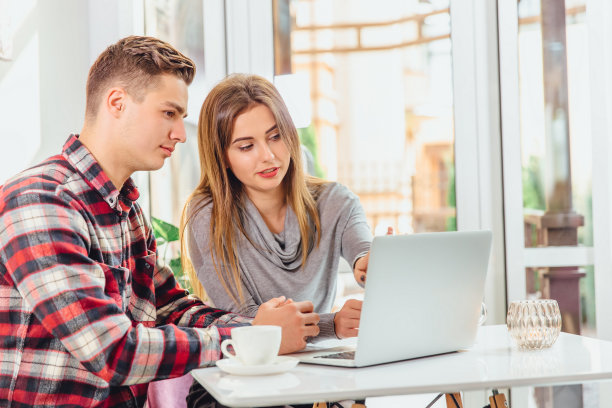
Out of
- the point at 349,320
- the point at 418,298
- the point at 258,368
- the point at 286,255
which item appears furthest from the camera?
the point at 286,255

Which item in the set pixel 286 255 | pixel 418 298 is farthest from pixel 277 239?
pixel 418 298

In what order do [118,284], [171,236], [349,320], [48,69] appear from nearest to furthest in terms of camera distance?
[118,284]
[349,320]
[48,69]
[171,236]

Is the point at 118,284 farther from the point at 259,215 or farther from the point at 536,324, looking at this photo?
the point at 536,324

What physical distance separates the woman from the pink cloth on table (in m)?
0.20

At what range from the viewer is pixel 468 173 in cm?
262

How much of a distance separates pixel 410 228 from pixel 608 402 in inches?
35.4

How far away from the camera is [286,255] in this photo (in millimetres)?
1759

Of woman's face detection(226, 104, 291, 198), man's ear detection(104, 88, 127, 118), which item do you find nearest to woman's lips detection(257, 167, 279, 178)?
woman's face detection(226, 104, 291, 198)

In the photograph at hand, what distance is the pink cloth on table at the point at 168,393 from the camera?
1.55m

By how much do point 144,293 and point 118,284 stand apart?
0.55ft

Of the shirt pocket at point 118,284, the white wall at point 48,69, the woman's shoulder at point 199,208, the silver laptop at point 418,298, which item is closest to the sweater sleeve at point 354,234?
the woman's shoulder at point 199,208

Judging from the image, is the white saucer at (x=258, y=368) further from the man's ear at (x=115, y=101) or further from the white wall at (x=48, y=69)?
the white wall at (x=48, y=69)

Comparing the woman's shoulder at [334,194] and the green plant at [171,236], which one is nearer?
the woman's shoulder at [334,194]

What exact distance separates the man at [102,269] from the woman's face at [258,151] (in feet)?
1.07
